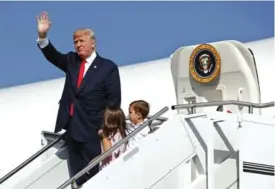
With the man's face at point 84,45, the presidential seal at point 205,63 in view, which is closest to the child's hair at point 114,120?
the man's face at point 84,45

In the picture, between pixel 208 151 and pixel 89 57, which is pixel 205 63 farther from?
pixel 89 57

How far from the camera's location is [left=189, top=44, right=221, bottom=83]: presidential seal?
669cm

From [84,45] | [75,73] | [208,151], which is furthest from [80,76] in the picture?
[208,151]

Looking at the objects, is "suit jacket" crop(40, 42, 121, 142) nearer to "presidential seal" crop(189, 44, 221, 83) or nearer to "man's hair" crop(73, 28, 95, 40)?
"man's hair" crop(73, 28, 95, 40)

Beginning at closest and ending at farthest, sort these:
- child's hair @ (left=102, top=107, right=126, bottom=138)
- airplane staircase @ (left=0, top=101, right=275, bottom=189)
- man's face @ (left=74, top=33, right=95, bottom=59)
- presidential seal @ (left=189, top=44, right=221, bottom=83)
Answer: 1. airplane staircase @ (left=0, top=101, right=275, bottom=189)
2. child's hair @ (left=102, top=107, right=126, bottom=138)
3. man's face @ (left=74, top=33, right=95, bottom=59)
4. presidential seal @ (left=189, top=44, right=221, bottom=83)

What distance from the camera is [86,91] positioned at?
585cm

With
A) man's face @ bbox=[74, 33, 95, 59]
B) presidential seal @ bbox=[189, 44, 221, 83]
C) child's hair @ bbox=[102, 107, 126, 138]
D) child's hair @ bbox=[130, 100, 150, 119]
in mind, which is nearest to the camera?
child's hair @ bbox=[102, 107, 126, 138]

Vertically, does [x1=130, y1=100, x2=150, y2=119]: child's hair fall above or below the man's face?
below

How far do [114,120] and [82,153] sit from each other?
2.00 ft

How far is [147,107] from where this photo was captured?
6.12 meters

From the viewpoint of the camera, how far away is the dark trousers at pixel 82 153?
5887 millimetres

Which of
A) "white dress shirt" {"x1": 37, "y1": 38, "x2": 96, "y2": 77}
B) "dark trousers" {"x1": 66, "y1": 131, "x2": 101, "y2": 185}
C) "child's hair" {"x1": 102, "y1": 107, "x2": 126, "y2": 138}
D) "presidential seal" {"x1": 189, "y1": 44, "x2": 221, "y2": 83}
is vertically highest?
"white dress shirt" {"x1": 37, "y1": 38, "x2": 96, "y2": 77}

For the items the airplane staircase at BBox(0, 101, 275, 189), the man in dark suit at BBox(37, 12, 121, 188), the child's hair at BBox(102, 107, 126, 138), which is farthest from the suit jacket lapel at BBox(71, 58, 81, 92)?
the airplane staircase at BBox(0, 101, 275, 189)

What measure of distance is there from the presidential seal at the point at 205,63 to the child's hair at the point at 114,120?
4.75ft
